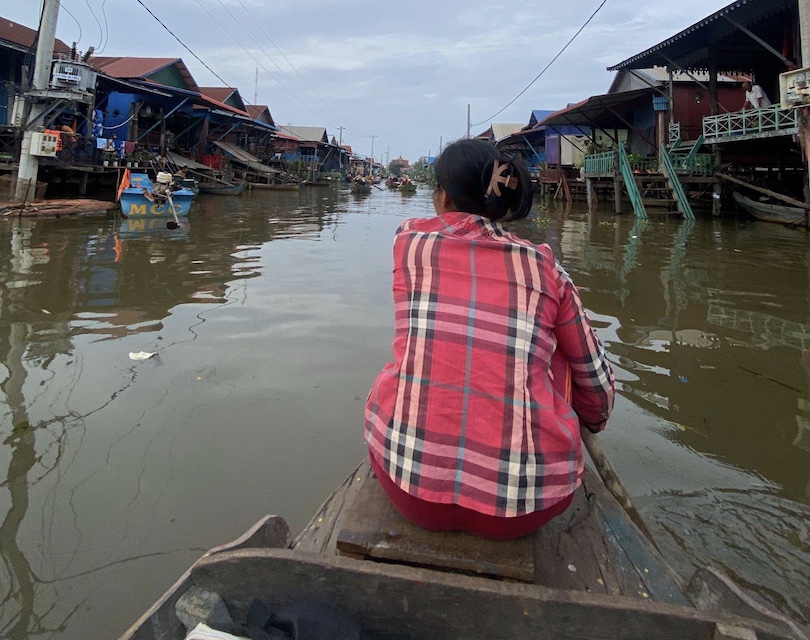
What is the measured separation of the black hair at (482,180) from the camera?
1323mm

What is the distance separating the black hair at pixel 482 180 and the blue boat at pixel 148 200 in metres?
11.1

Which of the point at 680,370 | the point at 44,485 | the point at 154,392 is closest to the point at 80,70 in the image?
the point at 154,392

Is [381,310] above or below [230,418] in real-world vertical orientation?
above

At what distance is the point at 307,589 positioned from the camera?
3.77 feet

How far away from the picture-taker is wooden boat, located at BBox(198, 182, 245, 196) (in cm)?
2164

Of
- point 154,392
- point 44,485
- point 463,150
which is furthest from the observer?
point 154,392

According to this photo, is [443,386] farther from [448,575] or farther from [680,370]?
[680,370]

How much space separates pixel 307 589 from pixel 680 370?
139 inches

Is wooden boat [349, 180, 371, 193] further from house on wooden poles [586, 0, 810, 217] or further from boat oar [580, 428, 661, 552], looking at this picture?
boat oar [580, 428, 661, 552]

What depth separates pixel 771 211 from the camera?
12.7 m

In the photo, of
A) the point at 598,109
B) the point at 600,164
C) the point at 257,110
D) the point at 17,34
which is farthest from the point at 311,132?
the point at 600,164

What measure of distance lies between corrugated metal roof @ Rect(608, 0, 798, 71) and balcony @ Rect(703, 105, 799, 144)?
233 centimetres

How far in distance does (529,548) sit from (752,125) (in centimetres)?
1406

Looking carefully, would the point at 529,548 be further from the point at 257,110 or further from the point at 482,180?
the point at 257,110
